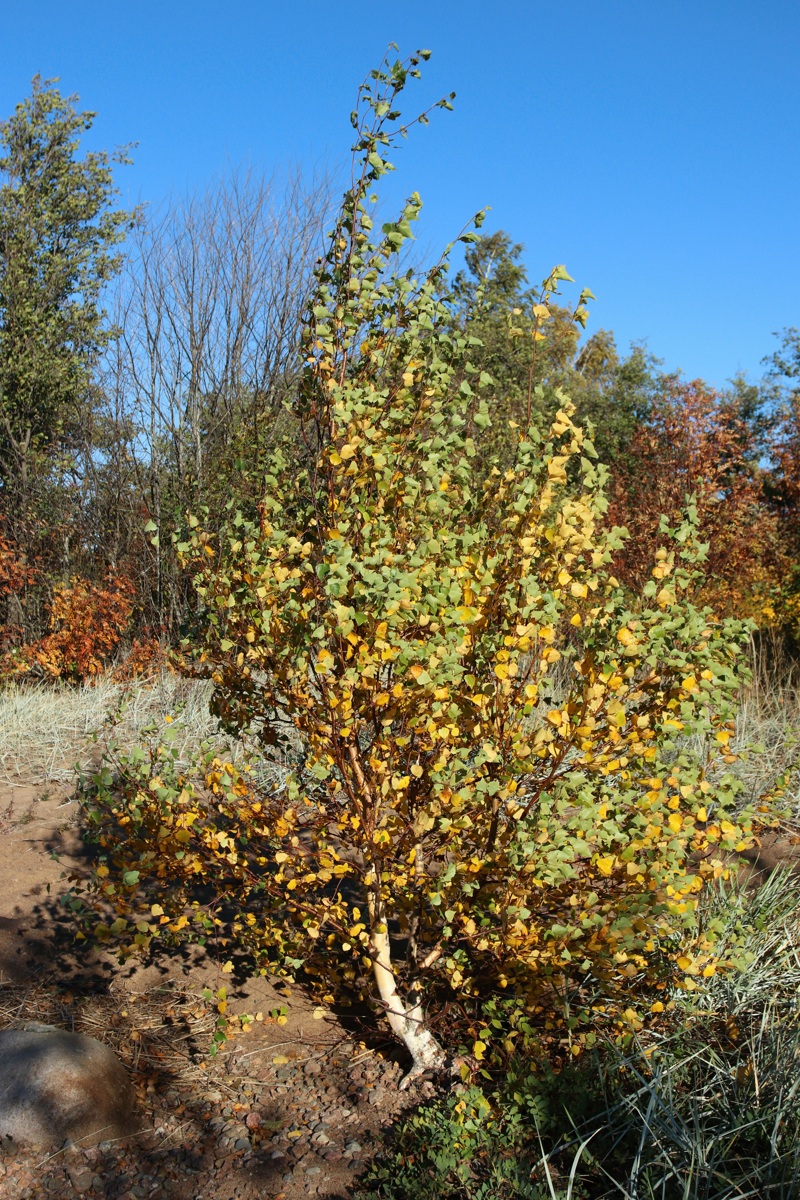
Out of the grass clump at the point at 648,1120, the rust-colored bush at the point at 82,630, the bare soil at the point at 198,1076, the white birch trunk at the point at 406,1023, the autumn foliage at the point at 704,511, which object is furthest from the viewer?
the autumn foliage at the point at 704,511

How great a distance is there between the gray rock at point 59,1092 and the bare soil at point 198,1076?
4cm

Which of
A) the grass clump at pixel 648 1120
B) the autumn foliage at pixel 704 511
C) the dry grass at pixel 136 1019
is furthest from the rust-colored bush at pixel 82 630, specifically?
the grass clump at pixel 648 1120

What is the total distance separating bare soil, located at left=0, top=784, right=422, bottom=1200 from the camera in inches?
101

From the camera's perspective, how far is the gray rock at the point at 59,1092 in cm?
260

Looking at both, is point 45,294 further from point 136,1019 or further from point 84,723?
point 136,1019

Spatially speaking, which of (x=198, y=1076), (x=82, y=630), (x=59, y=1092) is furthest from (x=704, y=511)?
(x=59, y=1092)

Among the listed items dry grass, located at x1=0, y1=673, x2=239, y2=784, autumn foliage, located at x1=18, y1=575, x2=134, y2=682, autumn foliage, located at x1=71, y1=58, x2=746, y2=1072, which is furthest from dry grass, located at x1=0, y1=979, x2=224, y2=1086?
autumn foliage, located at x1=18, y1=575, x2=134, y2=682

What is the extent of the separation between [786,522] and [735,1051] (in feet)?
32.8

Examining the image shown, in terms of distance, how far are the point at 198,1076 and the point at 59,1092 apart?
1.84 feet

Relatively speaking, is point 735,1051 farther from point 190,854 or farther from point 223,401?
point 223,401

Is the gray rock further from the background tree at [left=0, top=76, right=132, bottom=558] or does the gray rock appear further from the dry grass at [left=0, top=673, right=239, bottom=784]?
the background tree at [left=0, top=76, right=132, bottom=558]

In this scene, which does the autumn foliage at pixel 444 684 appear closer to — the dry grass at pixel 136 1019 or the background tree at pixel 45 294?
the dry grass at pixel 136 1019

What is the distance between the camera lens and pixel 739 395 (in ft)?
74.9

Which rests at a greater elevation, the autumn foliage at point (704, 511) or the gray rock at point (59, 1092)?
the autumn foliage at point (704, 511)
